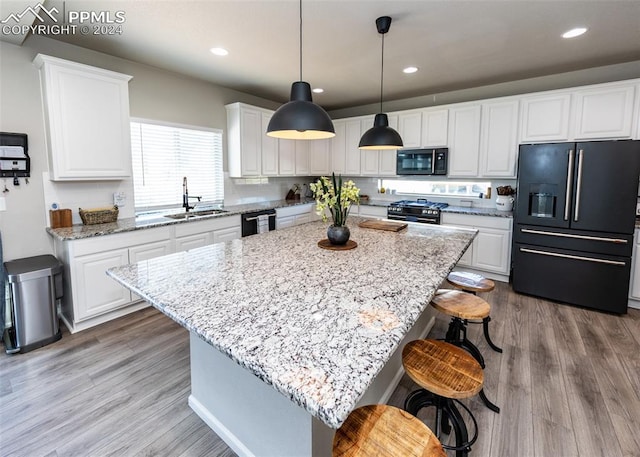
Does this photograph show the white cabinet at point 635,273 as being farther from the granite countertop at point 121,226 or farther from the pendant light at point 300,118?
the granite countertop at point 121,226

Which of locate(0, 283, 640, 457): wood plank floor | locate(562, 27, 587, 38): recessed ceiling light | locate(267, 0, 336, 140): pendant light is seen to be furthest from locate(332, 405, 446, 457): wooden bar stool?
locate(562, 27, 587, 38): recessed ceiling light

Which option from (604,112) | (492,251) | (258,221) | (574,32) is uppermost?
(574,32)

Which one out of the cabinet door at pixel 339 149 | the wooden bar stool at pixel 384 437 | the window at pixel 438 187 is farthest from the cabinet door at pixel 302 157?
the wooden bar stool at pixel 384 437

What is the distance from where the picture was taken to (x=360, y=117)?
5355 millimetres

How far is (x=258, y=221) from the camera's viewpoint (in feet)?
14.7

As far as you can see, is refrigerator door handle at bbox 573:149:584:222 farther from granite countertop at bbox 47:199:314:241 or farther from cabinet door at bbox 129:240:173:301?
cabinet door at bbox 129:240:173:301

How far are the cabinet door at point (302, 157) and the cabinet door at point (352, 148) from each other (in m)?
0.75

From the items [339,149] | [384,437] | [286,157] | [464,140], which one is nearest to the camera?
[384,437]

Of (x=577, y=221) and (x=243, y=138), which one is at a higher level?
(x=243, y=138)

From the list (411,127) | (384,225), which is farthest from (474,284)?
(411,127)

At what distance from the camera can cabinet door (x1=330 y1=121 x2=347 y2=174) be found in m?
5.63

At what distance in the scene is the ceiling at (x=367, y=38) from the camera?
2.36 m

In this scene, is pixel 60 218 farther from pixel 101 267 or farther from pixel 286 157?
pixel 286 157

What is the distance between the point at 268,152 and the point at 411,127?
224 centimetres
